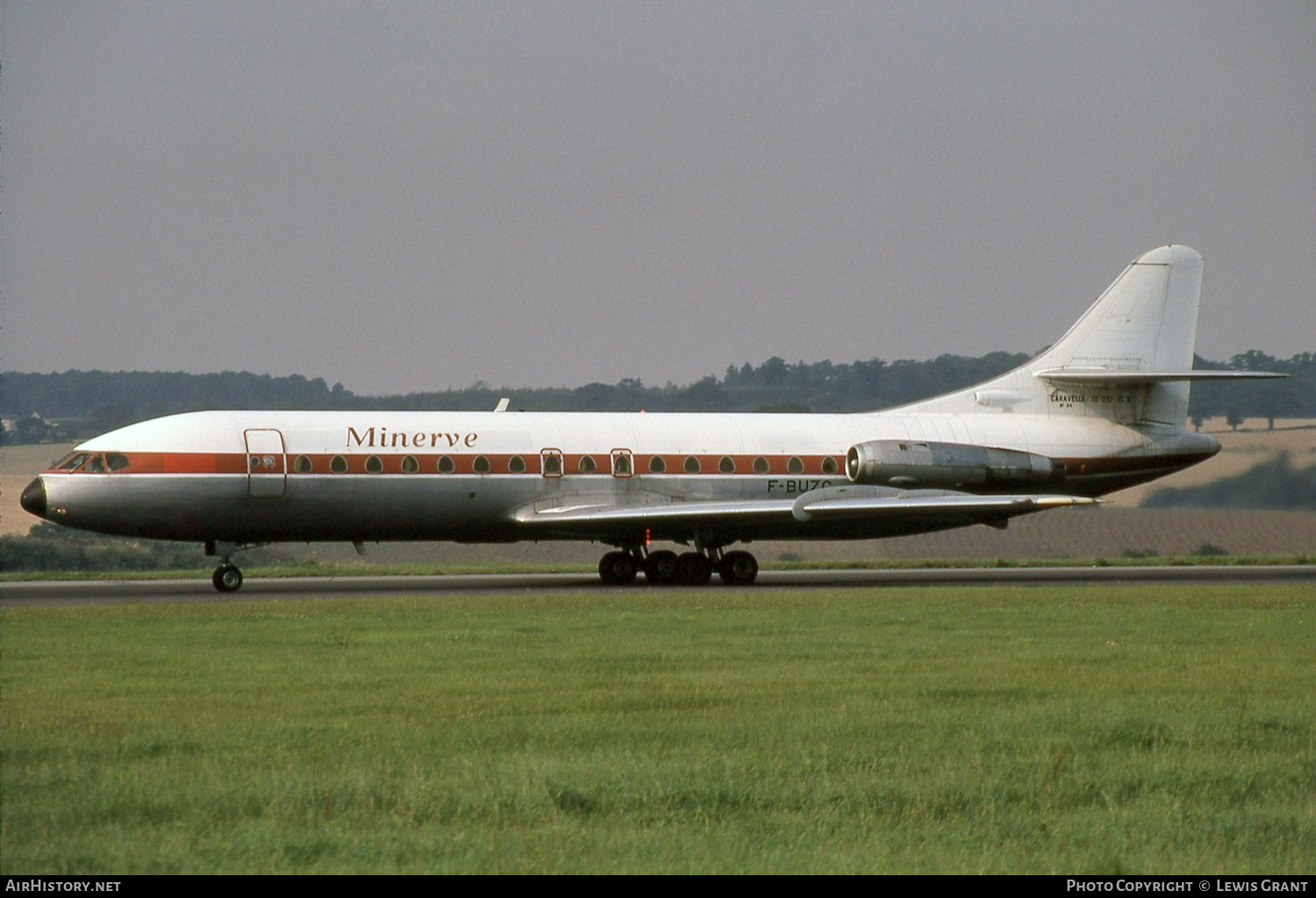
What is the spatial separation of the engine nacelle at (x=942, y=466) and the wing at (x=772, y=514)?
0.38m

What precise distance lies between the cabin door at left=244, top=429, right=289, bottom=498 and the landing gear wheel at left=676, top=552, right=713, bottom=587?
9.17 meters

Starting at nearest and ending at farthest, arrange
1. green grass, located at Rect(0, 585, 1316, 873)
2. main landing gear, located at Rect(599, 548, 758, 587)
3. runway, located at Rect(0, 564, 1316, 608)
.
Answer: green grass, located at Rect(0, 585, 1316, 873), runway, located at Rect(0, 564, 1316, 608), main landing gear, located at Rect(599, 548, 758, 587)

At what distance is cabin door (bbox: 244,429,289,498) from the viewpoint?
32.4 metres

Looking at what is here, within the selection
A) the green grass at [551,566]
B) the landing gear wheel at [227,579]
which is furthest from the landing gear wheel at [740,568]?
the landing gear wheel at [227,579]

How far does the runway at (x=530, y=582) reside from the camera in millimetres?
30953

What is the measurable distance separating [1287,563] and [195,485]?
29883mm

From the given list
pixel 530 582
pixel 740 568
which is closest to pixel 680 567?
pixel 740 568

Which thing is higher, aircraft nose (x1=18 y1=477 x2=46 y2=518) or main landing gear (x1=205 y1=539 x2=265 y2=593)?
aircraft nose (x1=18 y1=477 x2=46 y2=518)

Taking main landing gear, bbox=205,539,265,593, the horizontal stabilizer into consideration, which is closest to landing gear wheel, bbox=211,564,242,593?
main landing gear, bbox=205,539,265,593

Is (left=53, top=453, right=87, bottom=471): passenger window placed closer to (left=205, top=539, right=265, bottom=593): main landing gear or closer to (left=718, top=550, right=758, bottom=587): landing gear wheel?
(left=205, top=539, right=265, bottom=593): main landing gear

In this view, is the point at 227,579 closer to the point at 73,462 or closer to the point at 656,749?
the point at 73,462

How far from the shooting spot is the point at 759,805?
34.7 feet

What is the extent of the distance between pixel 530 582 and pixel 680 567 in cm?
A: 350
